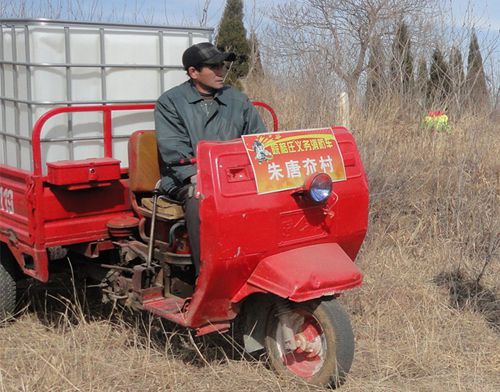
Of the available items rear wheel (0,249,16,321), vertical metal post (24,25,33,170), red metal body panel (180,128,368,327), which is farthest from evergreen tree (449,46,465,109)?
rear wheel (0,249,16,321)

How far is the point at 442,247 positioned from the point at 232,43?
8.98 meters

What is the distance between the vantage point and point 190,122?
414cm

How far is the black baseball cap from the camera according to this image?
4.20m

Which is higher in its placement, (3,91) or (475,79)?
(475,79)

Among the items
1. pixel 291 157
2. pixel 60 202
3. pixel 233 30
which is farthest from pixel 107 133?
pixel 233 30

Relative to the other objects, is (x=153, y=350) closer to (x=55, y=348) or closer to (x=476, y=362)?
(x=55, y=348)

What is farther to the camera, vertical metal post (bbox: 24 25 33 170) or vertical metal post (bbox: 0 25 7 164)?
vertical metal post (bbox: 0 25 7 164)

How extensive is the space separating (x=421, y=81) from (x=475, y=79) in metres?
0.73

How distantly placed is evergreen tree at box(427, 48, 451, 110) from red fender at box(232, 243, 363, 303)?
11.3ft

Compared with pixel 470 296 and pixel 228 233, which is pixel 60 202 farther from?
pixel 470 296

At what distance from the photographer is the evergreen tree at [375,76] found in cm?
706

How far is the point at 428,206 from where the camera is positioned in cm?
629

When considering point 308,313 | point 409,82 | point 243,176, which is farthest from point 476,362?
point 409,82

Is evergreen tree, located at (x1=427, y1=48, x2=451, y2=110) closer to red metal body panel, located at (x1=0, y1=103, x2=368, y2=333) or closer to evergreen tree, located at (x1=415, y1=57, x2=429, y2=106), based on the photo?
evergreen tree, located at (x1=415, y1=57, x2=429, y2=106)
